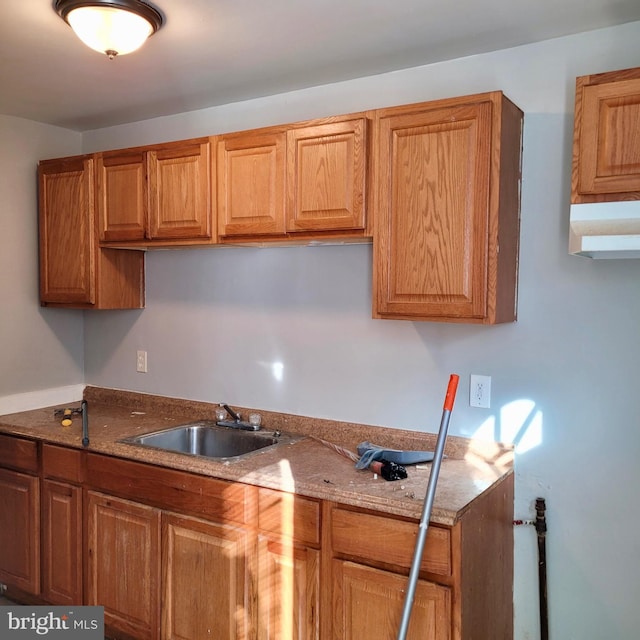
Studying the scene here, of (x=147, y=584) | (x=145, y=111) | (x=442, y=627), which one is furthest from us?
(x=145, y=111)

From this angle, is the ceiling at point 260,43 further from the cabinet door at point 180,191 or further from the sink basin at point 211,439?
the sink basin at point 211,439

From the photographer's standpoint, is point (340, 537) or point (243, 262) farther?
point (243, 262)

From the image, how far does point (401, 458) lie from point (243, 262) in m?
1.25

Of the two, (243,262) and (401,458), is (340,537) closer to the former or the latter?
(401,458)

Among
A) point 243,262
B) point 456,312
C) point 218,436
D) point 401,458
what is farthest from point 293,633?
point 243,262

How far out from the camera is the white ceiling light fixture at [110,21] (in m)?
1.88

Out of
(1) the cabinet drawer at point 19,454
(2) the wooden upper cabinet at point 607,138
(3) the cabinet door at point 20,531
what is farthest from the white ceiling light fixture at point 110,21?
(3) the cabinet door at point 20,531

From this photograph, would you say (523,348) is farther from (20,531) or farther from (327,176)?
(20,531)

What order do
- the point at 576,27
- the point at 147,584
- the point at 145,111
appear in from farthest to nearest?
the point at 145,111 < the point at 147,584 < the point at 576,27

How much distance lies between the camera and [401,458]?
2277mm

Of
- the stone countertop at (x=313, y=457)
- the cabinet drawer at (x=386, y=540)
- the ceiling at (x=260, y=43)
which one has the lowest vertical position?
the cabinet drawer at (x=386, y=540)

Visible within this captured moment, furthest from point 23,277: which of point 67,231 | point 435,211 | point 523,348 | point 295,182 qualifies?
point 523,348

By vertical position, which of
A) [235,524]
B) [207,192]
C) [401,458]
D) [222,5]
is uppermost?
[222,5]

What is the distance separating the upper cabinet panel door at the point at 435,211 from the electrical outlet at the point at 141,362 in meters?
1.63
